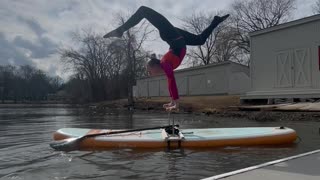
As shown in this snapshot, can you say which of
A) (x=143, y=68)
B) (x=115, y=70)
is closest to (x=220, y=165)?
(x=143, y=68)

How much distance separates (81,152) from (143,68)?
62527 mm

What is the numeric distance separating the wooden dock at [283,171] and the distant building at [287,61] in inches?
748

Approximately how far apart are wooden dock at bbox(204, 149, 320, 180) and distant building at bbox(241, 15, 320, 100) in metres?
19.0

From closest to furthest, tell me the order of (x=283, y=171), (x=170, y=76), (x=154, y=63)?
(x=283, y=171)
(x=170, y=76)
(x=154, y=63)

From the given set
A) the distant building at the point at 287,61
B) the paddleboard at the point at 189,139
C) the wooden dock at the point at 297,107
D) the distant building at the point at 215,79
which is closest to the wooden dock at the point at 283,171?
the paddleboard at the point at 189,139

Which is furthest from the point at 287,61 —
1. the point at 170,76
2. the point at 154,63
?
the point at 170,76

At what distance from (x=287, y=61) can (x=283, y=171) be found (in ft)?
73.5

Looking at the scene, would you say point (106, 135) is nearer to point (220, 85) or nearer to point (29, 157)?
point (29, 157)

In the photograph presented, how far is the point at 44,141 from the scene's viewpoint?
541 inches

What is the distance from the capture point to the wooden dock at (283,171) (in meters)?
6.17

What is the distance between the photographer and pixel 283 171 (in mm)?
6598

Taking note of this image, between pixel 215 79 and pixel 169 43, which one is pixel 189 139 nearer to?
pixel 169 43

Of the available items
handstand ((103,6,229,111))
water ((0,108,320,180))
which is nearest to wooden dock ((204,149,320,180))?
water ((0,108,320,180))

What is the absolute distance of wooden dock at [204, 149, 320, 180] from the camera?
6168 millimetres
